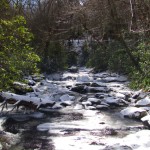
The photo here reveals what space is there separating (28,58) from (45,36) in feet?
49.5

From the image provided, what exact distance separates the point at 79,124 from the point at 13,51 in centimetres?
262

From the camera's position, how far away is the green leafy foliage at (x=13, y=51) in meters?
6.49

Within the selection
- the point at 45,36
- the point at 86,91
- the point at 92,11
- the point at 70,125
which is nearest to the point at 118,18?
the point at 92,11

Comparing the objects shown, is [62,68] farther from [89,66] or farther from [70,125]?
[70,125]

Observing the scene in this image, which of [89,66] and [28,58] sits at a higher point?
[28,58]

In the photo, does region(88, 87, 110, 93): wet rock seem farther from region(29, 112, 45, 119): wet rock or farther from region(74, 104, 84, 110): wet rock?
region(29, 112, 45, 119): wet rock

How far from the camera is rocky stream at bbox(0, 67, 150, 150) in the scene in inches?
254

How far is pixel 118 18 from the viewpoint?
15648 mm

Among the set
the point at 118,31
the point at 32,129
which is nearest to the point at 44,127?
the point at 32,129

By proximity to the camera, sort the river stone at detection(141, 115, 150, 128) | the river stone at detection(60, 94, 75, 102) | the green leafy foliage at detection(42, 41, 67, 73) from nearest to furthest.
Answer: the river stone at detection(141, 115, 150, 128) → the river stone at detection(60, 94, 75, 102) → the green leafy foliage at detection(42, 41, 67, 73)

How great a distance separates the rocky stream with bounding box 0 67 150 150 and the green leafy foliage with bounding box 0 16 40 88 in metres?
1.35

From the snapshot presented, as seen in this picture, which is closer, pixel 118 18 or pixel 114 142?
A: pixel 114 142

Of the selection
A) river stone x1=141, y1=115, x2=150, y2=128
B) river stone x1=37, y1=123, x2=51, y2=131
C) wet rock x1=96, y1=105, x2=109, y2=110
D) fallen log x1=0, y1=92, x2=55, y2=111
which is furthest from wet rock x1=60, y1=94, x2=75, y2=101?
river stone x1=141, y1=115, x2=150, y2=128

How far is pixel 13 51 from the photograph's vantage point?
677 centimetres
